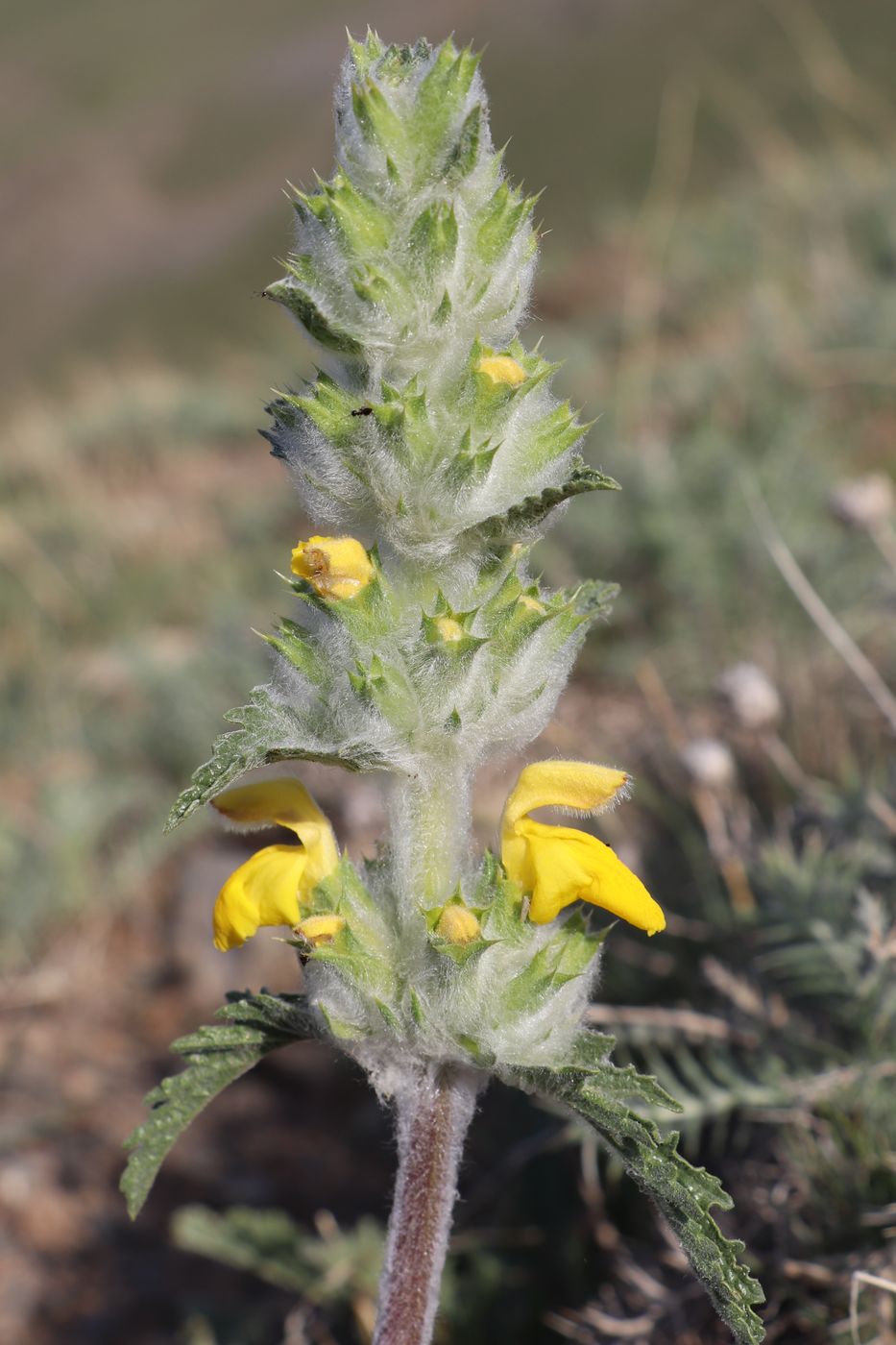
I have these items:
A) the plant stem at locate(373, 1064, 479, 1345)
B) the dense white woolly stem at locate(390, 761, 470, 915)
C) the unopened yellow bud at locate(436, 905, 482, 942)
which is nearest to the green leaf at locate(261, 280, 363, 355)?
the dense white woolly stem at locate(390, 761, 470, 915)

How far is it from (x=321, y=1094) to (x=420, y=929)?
90.1 inches

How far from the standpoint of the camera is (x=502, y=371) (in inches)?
38.4

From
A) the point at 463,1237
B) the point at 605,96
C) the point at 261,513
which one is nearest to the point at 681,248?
the point at 261,513

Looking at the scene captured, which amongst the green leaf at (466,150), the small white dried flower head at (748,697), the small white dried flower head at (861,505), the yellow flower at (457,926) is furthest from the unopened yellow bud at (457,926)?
the small white dried flower head at (861,505)

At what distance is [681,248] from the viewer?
853cm

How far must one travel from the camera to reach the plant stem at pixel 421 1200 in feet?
3.29

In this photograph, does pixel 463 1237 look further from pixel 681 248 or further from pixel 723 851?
pixel 681 248

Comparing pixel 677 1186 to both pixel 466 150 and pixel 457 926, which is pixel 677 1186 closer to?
pixel 457 926

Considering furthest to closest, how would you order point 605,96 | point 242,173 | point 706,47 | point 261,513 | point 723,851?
point 242,173 < point 605,96 < point 706,47 < point 261,513 < point 723,851

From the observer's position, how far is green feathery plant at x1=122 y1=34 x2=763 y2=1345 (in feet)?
3.20

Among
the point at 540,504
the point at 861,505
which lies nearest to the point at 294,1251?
the point at 540,504

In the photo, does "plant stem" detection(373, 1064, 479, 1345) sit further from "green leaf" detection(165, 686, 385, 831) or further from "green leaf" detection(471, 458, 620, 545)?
"green leaf" detection(471, 458, 620, 545)

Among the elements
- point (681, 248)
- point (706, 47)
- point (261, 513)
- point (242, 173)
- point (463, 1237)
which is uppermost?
point (242, 173)

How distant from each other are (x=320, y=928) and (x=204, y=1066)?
178mm
